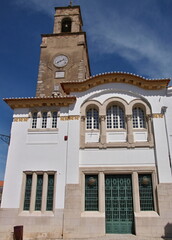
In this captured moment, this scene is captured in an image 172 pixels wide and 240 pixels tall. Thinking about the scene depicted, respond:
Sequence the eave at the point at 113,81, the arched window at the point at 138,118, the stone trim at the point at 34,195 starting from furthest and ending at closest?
the eave at the point at 113,81 < the arched window at the point at 138,118 < the stone trim at the point at 34,195

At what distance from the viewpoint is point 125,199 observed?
484 inches

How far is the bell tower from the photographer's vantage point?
21.5 metres

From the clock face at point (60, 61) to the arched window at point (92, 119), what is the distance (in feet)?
31.2

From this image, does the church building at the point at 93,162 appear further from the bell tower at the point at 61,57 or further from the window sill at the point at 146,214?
the bell tower at the point at 61,57

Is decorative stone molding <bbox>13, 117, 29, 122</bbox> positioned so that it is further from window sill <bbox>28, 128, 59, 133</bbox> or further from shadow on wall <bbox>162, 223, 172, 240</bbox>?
shadow on wall <bbox>162, 223, 172, 240</bbox>

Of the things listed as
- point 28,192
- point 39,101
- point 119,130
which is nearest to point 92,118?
point 119,130

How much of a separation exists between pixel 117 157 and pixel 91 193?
259cm

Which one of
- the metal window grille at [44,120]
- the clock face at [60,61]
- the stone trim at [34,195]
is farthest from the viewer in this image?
the clock face at [60,61]

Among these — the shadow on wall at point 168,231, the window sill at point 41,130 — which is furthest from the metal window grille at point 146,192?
the window sill at point 41,130

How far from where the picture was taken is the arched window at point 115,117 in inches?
557

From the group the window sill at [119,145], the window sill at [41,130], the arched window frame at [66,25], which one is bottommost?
the window sill at [119,145]

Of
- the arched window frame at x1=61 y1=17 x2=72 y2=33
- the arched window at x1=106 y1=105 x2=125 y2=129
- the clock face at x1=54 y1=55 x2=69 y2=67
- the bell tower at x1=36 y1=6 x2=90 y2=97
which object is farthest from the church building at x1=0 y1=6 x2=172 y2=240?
the arched window frame at x1=61 y1=17 x2=72 y2=33

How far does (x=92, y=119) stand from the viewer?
1441 centimetres

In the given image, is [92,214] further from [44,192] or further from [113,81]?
[113,81]
